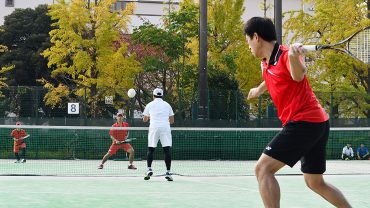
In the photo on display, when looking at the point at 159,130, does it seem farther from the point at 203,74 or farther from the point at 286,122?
the point at 203,74

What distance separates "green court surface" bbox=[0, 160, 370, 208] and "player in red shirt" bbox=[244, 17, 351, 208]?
3.08 m

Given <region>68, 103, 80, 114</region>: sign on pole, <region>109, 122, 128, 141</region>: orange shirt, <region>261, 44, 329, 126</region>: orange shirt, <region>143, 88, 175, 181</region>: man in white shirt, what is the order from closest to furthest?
<region>261, 44, 329, 126</region>: orange shirt, <region>143, 88, 175, 181</region>: man in white shirt, <region>109, 122, 128, 141</region>: orange shirt, <region>68, 103, 80, 114</region>: sign on pole

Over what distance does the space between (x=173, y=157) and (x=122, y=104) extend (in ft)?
8.83

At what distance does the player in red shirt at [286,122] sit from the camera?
5746 mm

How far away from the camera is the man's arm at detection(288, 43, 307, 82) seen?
5141mm

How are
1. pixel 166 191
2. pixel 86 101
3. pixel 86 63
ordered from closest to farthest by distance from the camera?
1. pixel 166 191
2. pixel 86 101
3. pixel 86 63

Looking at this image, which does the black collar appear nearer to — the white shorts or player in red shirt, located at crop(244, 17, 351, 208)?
player in red shirt, located at crop(244, 17, 351, 208)

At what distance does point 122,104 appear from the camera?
24656 millimetres

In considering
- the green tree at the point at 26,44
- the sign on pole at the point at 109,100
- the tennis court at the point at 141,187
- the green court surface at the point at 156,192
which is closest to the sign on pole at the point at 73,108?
the sign on pole at the point at 109,100

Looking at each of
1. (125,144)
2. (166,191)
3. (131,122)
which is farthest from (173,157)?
(166,191)

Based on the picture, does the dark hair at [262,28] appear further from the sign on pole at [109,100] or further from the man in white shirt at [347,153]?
the man in white shirt at [347,153]

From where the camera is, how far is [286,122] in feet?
19.4

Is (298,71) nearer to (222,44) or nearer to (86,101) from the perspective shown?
(86,101)

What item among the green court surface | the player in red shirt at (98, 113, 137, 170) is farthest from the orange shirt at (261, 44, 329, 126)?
the player in red shirt at (98, 113, 137, 170)
